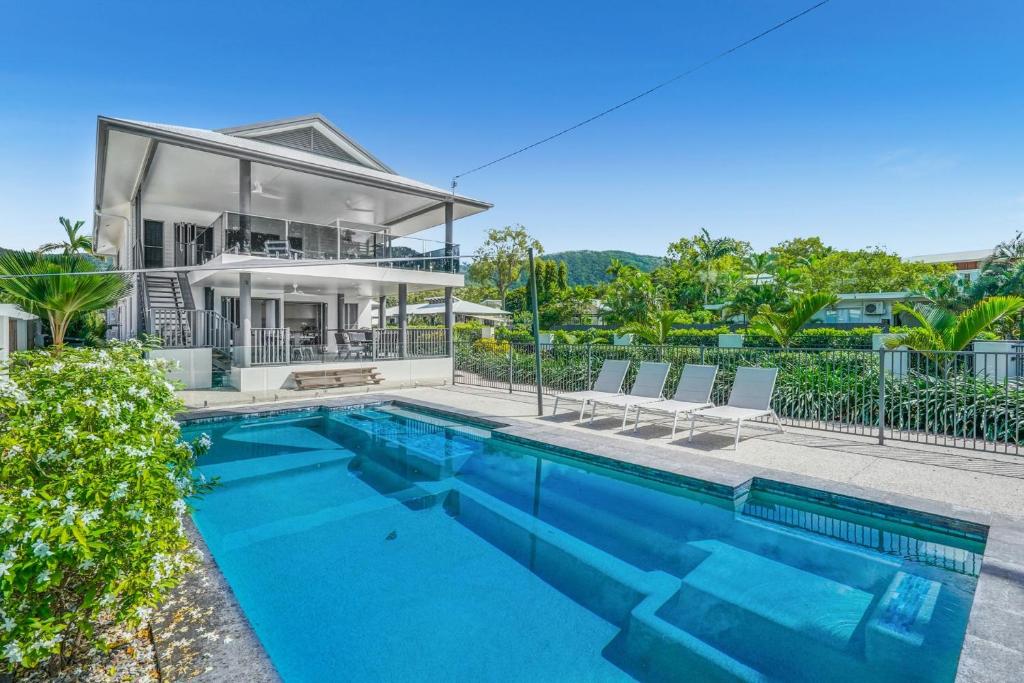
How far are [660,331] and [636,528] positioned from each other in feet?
34.4

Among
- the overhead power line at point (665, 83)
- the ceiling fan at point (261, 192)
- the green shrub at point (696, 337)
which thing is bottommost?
the green shrub at point (696, 337)

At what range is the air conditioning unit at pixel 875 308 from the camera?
4097 cm

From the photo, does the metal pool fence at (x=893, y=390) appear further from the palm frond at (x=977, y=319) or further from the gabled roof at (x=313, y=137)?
the gabled roof at (x=313, y=137)

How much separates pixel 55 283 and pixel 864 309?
48949mm

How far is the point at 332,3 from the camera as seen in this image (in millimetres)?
12906

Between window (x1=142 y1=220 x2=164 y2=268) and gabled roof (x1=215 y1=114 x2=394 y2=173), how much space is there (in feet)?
15.2

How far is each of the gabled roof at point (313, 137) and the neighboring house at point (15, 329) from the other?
750 centimetres

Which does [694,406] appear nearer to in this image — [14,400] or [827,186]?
[14,400]

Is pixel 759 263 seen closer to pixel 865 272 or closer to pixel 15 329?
pixel 865 272

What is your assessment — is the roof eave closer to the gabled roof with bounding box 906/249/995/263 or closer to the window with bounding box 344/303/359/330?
the window with bounding box 344/303/359/330

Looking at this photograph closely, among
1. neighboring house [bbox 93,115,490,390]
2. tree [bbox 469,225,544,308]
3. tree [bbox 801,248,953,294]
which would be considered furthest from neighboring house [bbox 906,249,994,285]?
neighboring house [bbox 93,115,490,390]

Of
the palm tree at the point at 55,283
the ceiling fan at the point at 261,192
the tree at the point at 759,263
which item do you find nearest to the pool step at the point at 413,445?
the palm tree at the point at 55,283

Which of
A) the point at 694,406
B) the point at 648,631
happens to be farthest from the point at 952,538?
the point at 694,406

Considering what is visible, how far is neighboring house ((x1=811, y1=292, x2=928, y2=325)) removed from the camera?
3858 cm
